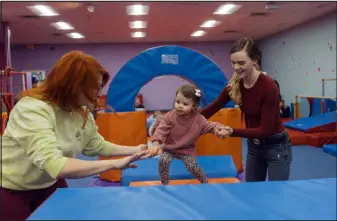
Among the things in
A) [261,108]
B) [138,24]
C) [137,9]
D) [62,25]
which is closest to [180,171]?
[261,108]

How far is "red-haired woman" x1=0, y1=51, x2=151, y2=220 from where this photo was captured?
1.61 meters

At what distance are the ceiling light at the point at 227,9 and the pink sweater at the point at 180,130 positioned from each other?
6.04 meters

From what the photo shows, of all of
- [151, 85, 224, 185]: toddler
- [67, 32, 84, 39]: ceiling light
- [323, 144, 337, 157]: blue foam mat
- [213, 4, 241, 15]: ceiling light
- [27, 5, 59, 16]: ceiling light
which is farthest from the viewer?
[67, 32, 84, 39]: ceiling light

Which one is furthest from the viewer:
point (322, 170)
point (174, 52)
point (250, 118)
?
point (322, 170)

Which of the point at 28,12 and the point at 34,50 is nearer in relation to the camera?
the point at 28,12

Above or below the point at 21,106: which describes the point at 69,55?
above

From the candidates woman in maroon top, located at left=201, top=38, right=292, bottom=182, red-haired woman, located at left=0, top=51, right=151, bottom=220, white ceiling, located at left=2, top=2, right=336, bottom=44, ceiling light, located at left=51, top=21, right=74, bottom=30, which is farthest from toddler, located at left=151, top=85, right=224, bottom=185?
ceiling light, located at left=51, top=21, right=74, bottom=30

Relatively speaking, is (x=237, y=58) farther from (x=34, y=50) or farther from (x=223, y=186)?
(x=34, y=50)

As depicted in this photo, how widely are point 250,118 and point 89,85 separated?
1344 millimetres

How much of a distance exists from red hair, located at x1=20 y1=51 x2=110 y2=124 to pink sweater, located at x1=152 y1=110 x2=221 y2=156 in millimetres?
1431

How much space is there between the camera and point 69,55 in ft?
5.50

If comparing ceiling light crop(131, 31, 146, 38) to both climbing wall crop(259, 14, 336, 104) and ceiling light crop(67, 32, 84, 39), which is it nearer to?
ceiling light crop(67, 32, 84, 39)

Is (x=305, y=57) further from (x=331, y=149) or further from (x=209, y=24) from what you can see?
(x=331, y=149)

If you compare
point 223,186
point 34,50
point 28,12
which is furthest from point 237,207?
point 34,50
